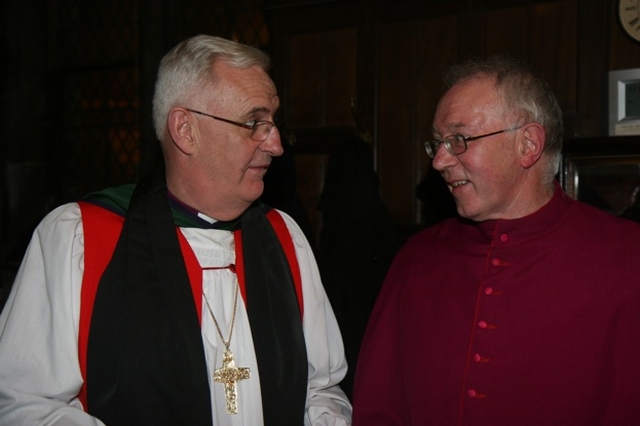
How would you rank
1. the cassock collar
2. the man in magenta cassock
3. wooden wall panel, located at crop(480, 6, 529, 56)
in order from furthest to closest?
wooden wall panel, located at crop(480, 6, 529, 56)
the cassock collar
the man in magenta cassock

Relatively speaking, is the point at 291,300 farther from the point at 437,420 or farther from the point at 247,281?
the point at 437,420

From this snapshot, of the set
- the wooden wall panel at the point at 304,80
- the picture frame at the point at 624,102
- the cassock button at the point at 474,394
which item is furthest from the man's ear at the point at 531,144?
the wooden wall panel at the point at 304,80

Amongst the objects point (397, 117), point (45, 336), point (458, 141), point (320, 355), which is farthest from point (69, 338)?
point (397, 117)

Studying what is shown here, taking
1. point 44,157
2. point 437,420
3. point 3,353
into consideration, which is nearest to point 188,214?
point 3,353

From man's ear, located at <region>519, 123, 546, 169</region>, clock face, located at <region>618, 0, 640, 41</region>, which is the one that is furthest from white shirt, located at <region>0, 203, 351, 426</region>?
clock face, located at <region>618, 0, 640, 41</region>

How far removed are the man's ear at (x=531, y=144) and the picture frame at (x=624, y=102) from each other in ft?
7.73

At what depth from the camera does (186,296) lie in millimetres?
2445

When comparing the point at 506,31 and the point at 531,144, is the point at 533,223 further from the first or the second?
the point at 506,31

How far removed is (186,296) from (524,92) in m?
1.35

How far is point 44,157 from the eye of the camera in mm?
7148

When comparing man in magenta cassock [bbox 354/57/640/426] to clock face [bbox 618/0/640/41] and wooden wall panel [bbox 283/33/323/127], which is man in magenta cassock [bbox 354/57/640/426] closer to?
clock face [bbox 618/0/640/41]

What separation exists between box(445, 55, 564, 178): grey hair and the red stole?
96cm

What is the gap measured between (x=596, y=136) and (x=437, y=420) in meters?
2.82

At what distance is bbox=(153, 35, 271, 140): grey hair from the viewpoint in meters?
2.49
